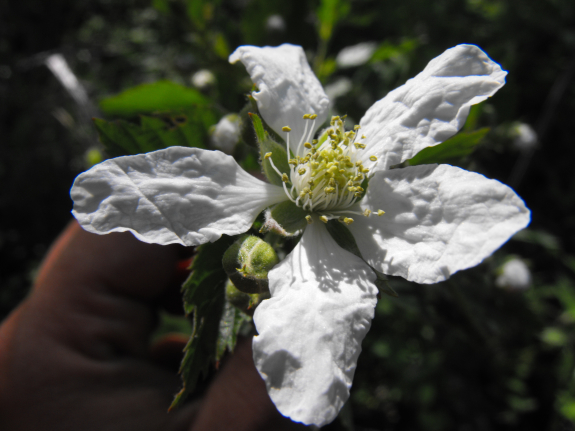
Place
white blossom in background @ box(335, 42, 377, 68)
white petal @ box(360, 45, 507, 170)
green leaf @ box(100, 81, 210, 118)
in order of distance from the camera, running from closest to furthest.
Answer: white petal @ box(360, 45, 507, 170)
green leaf @ box(100, 81, 210, 118)
white blossom in background @ box(335, 42, 377, 68)

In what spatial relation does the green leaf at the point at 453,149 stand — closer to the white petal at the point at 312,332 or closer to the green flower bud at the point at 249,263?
the white petal at the point at 312,332

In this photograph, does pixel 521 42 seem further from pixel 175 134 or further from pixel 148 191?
pixel 148 191

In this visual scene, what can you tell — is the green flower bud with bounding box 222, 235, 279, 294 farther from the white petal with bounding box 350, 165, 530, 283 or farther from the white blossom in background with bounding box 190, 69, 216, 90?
the white blossom in background with bounding box 190, 69, 216, 90

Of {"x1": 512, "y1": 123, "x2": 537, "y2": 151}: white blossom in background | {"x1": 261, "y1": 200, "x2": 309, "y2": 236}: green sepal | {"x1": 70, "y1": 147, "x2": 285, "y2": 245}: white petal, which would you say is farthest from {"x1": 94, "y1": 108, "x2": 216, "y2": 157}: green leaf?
{"x1": 512, "y1": 123, "x2": 537, "y2": 151}: white blossom in background

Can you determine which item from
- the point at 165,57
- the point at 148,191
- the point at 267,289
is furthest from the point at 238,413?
the point at 165,57

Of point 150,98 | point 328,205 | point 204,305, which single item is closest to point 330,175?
point 328,205

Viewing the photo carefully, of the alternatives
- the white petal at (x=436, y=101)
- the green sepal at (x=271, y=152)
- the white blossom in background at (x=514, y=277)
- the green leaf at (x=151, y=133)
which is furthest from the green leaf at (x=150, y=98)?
the white blossom in background at (x=514, y=277)
